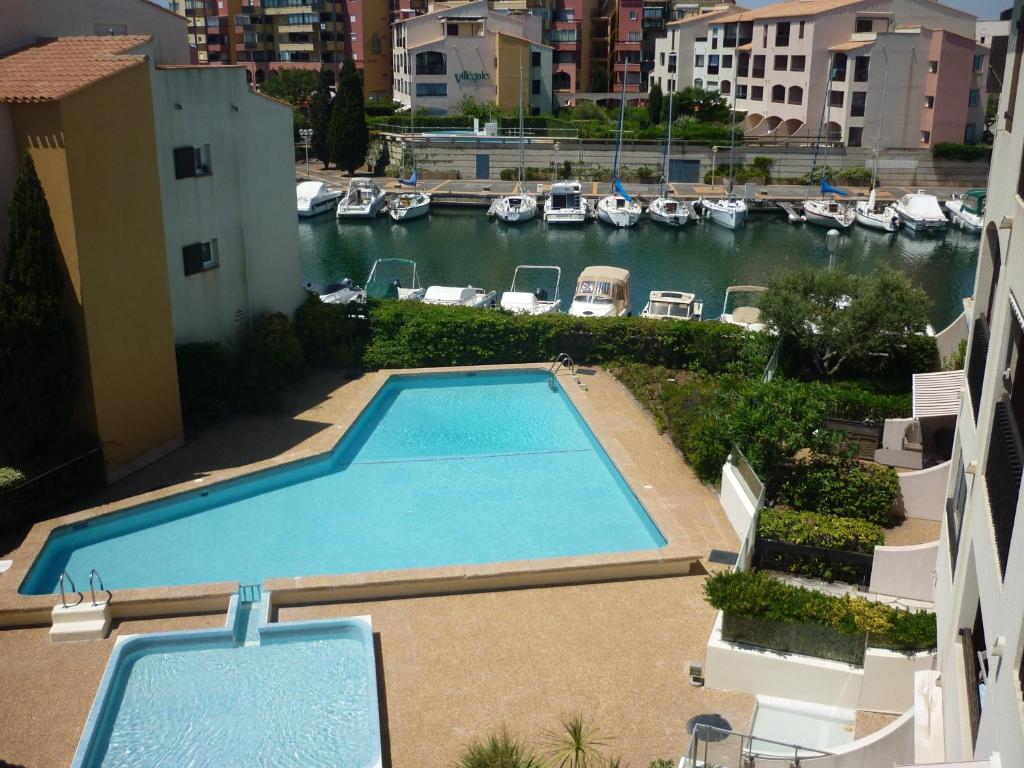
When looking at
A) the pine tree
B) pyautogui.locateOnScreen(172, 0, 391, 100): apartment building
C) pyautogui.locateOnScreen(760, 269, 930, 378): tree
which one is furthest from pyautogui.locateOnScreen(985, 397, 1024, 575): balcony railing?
pyautogui.locateOnScreen(172, 0, 391, 100): apartment building

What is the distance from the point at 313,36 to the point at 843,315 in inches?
3084

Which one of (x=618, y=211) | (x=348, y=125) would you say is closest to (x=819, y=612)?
(x=618, y=211)

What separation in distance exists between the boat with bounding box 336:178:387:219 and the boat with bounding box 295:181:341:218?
1.99 ft

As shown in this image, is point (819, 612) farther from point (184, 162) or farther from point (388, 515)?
point (184, 162)

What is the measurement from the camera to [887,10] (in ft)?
227

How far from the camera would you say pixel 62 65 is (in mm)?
18516

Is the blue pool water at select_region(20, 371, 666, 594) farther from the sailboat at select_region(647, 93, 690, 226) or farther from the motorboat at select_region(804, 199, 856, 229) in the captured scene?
the motorboat at select_region(804, 199, 856, 229)

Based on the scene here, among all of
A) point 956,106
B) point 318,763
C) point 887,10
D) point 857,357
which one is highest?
point 887,10

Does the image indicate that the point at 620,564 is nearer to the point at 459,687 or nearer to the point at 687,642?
the point at 687,642

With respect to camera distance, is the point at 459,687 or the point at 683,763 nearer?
the point at 683,763

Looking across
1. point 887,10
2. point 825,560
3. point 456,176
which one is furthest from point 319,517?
point 887,10

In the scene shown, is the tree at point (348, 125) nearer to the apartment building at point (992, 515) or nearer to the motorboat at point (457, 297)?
the motorboat at point (457, 297)

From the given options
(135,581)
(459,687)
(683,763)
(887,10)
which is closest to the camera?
(683,763)

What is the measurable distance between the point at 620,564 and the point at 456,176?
2021 inches
